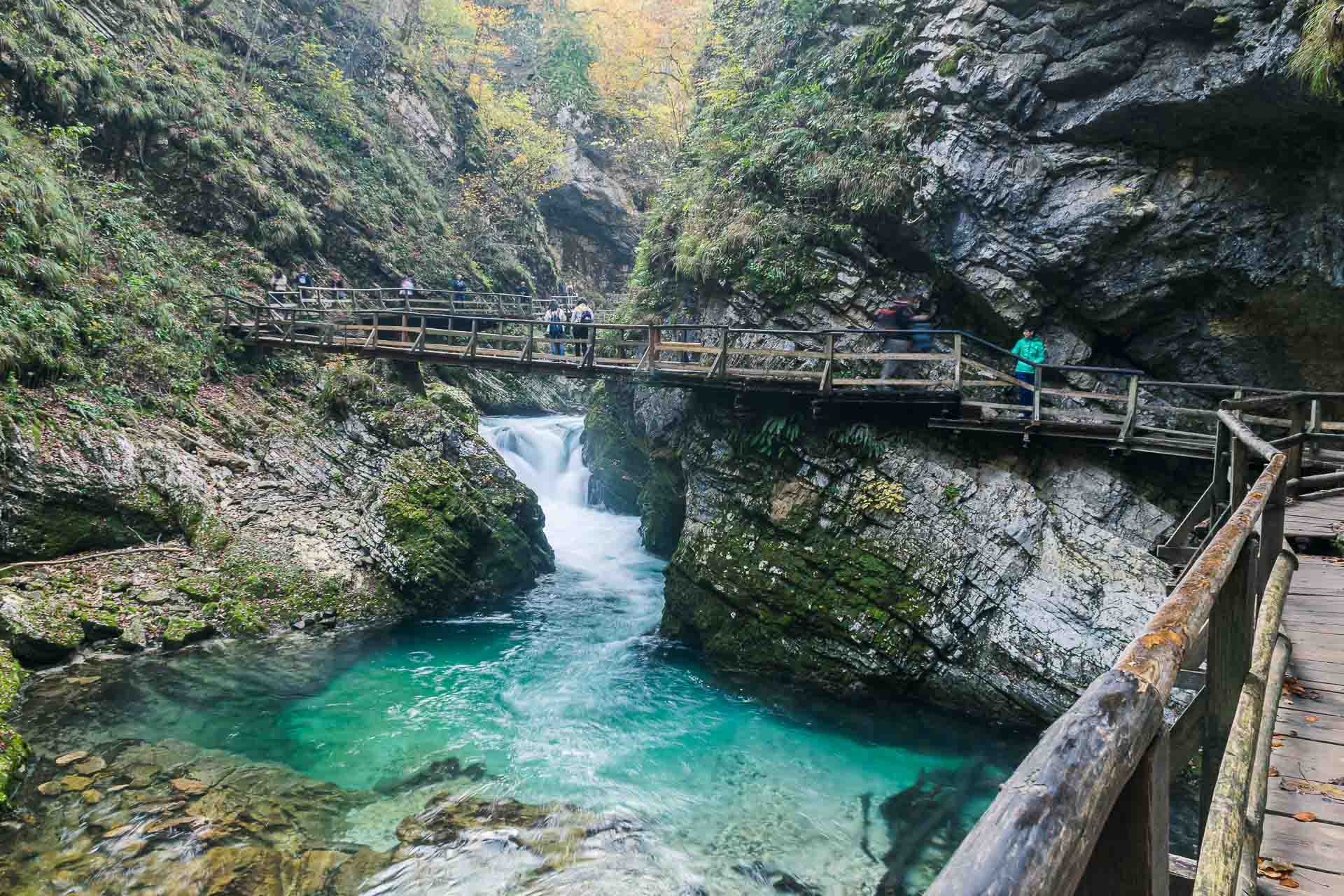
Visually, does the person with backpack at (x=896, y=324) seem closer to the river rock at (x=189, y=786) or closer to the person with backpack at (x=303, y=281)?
the river rock at (x=189, y=786)

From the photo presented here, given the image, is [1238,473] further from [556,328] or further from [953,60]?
[556,328]

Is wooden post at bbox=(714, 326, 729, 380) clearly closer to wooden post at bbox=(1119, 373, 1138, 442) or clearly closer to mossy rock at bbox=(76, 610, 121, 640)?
wooden post at bbox=(1119, 373, 1138, 442)

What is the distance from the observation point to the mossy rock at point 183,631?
8.77 metres

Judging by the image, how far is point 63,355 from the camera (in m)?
10.0

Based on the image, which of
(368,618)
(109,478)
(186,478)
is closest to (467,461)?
(368,618)

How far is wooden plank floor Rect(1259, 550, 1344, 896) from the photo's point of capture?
1.92m

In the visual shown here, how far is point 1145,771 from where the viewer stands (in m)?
1.11

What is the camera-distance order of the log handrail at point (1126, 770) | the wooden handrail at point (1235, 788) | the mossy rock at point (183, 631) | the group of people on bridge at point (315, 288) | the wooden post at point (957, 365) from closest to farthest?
1. the log handrail at point (1126, 770)
2. the wooden handrail at point (1235, 788)
3. the mossy rock at point (183, 631)
4. the wooden post at point (957, 365)
5. the group of people on bridge at point (315, 288)

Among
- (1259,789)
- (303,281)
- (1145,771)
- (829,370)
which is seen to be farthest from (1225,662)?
(303,281)

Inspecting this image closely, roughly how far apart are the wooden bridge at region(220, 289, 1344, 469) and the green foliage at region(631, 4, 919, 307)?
1.38 metres

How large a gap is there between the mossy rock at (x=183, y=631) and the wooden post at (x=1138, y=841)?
10.6 m

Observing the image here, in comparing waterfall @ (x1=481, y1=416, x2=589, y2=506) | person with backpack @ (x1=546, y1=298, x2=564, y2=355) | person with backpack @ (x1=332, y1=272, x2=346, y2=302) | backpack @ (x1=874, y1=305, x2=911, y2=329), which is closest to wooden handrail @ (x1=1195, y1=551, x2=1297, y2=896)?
backpack @ (x1=874, y1=305, x2=911, y2=329)

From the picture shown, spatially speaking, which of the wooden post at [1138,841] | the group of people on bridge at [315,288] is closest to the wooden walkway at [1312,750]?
the wooden post at [1138,841]

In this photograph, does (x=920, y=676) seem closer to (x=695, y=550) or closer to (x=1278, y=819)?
(x=695, y=550)
